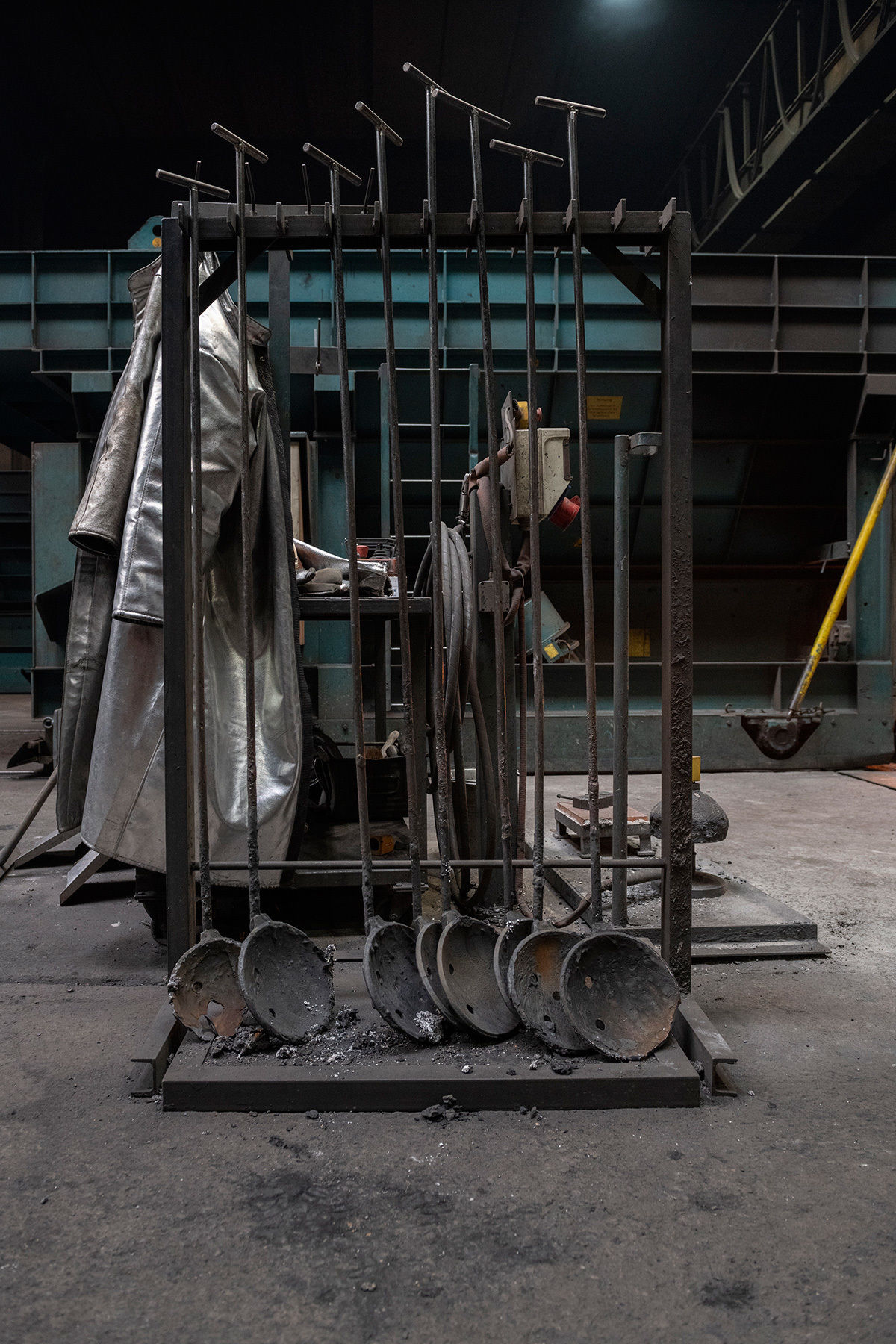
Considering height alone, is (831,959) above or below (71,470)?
below

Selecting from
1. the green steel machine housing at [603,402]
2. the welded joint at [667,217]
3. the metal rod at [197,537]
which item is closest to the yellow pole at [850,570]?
the green steel machine housing at [603,402]

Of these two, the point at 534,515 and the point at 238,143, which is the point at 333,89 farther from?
the point at 534,515

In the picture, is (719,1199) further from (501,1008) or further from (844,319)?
(844,319)

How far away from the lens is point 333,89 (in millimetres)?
9547

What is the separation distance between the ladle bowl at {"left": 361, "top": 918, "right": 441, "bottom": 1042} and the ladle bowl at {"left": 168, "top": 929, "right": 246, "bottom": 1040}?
33cm

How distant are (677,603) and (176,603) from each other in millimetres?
1360

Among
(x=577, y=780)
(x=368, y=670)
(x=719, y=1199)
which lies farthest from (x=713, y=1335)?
(x=368, y=670)

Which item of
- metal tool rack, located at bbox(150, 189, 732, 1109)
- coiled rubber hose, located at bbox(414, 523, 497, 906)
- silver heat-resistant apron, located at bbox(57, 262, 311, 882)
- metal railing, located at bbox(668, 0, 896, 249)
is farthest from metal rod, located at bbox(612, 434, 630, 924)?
metal railing, located at bbox(668, 0, 896, 249)

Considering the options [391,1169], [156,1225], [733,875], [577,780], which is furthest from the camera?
[577,780]

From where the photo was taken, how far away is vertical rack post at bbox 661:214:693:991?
2344 millimetres

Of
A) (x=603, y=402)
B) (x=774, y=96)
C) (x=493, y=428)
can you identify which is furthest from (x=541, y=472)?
(x=774, y=96)

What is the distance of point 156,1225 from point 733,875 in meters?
2.91

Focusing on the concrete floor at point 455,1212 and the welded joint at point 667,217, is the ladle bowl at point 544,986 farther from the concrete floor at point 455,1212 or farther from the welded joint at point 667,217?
the welded joint at point 667,217

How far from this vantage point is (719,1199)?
164 centimetres
